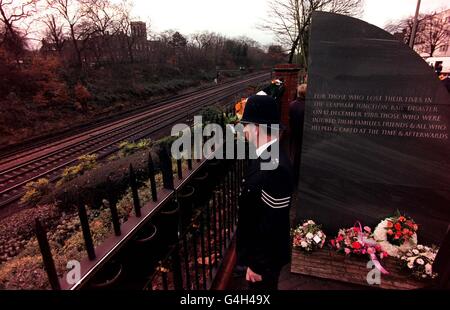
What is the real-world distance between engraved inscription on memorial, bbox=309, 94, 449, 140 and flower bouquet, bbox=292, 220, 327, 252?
5.01ft

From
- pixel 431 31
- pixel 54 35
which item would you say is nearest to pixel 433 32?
pixel 431 31

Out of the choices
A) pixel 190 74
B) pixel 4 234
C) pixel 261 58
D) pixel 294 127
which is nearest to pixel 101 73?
pixel 190 74

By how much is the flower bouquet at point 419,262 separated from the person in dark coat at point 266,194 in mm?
2373

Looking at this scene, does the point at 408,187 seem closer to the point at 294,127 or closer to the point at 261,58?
the point at 294,127

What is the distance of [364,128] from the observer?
3.84 m

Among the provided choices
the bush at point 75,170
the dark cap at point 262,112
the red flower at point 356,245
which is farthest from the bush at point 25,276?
the bush at point 75,170

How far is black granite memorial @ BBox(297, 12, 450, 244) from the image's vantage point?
3.55 meters

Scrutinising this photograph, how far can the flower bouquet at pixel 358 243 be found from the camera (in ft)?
12.3

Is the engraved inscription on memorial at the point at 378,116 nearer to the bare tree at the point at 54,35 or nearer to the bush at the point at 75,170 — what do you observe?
the bush at the point at 75,170

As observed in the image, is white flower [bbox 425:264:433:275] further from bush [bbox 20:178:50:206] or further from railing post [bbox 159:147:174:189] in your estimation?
bush [bbox 20:178:50:206]

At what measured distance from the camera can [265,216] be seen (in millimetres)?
1998

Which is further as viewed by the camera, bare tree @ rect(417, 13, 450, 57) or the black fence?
bare tree @ rect(417, 13, 450, 57)

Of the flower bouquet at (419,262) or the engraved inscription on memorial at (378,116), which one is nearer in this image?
the flower bouquet at (419,262)

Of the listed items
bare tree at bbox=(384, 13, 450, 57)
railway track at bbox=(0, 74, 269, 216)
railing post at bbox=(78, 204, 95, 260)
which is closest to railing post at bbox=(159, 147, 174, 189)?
railing post at bbox=(78, 204, 95, 260)
